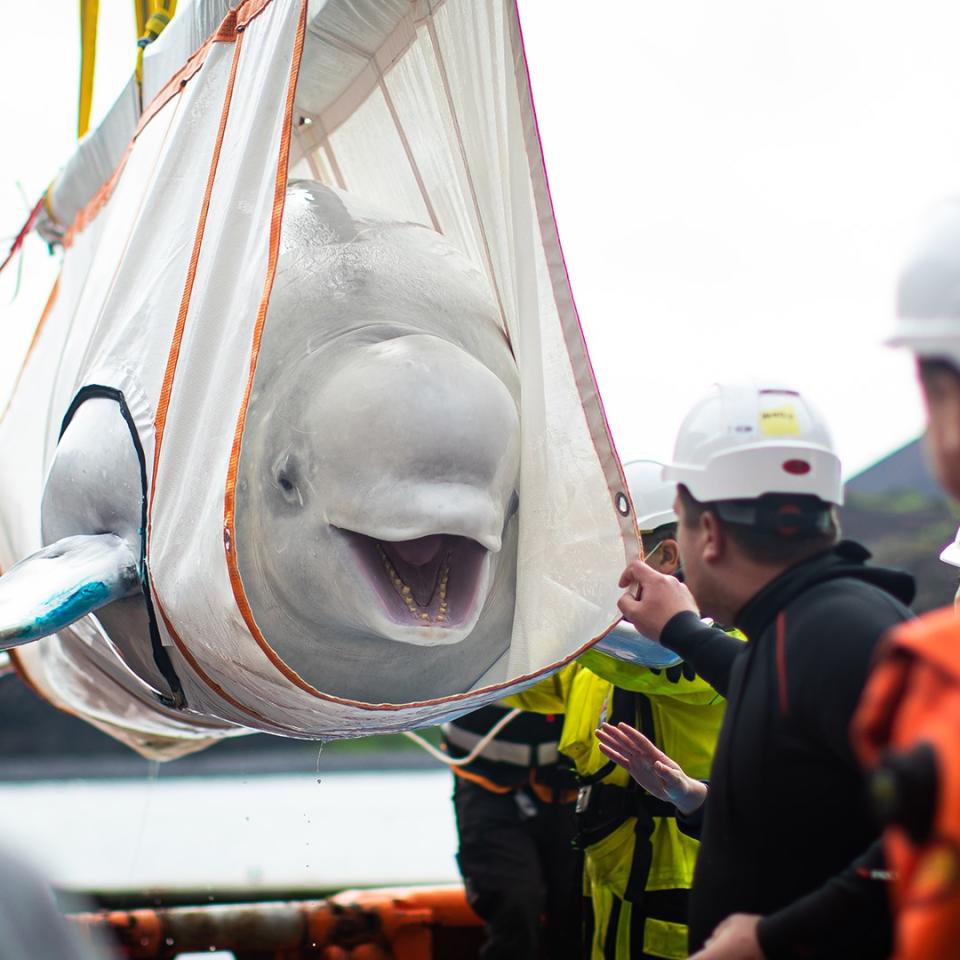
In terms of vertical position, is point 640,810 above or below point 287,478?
below

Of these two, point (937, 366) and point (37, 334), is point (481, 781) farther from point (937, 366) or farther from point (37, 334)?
point (937, 366)

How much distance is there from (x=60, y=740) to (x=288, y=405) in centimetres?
1946

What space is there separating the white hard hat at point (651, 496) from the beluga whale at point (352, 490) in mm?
544

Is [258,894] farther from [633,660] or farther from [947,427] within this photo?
[947,427]

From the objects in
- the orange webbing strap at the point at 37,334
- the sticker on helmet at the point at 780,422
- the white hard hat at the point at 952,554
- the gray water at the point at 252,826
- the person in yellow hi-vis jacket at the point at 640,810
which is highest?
the orange webbing strap at the point at 37,334

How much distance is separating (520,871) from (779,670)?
295 centimetres

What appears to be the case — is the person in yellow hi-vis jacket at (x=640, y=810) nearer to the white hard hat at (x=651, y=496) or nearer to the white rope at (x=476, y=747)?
the white hard hat at (x=651, y=496)

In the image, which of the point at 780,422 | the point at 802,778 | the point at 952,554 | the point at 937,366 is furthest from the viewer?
the point at 952,554

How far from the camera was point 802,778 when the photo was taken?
1.74 meters

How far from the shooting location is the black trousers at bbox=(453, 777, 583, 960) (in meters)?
4.42

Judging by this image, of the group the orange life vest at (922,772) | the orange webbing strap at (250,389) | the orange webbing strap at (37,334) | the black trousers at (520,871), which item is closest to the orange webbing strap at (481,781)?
the black trousers at (520,871)

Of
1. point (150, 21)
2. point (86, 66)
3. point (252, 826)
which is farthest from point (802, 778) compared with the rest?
point (252, 826)

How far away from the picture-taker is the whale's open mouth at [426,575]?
285cm

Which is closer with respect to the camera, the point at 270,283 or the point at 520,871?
the point at 270,283
